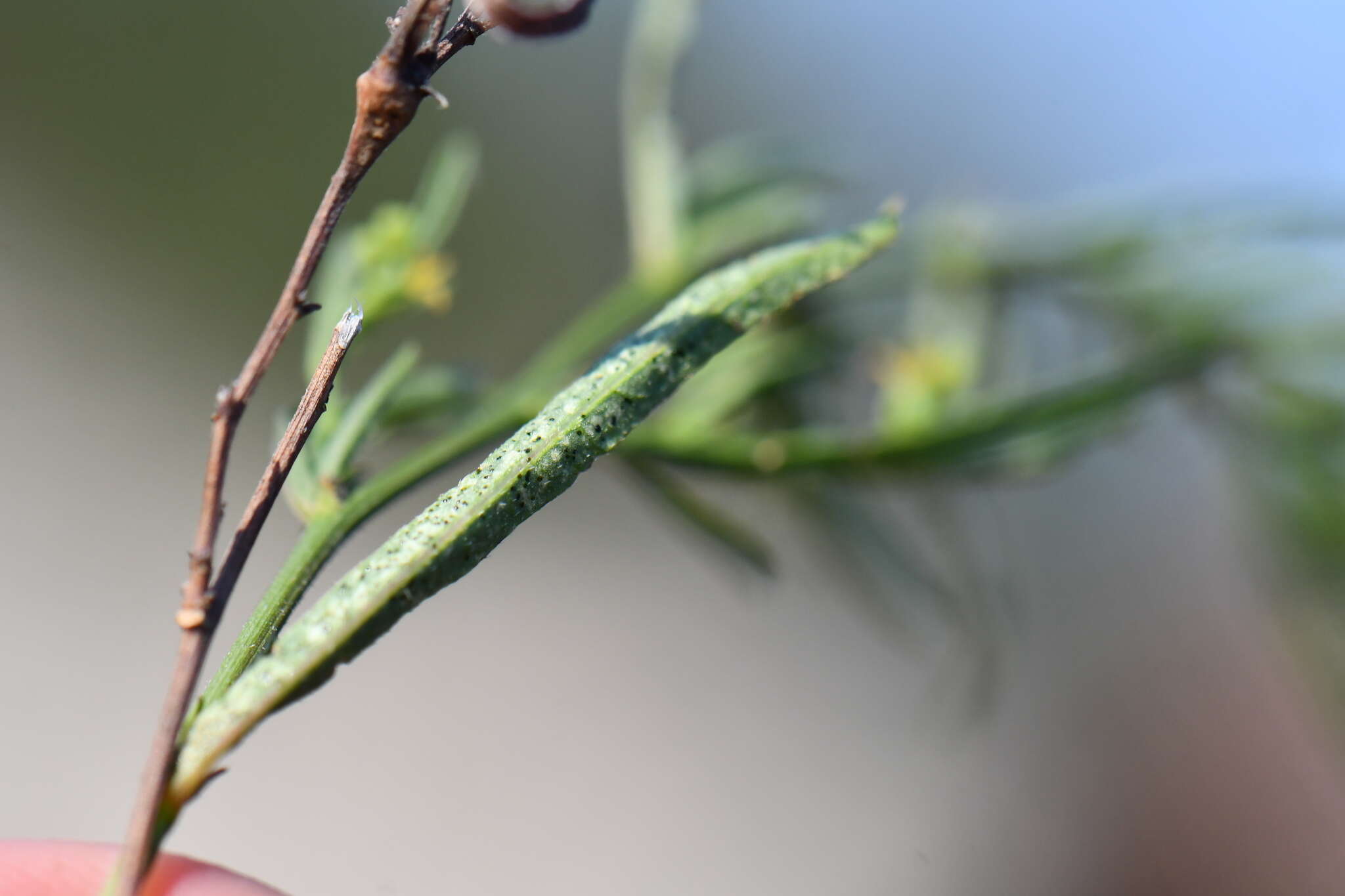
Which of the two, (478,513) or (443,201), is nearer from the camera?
(478,513)

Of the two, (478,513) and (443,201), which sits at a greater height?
(443,201)

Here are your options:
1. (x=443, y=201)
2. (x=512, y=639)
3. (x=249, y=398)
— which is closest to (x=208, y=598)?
(x=249, y=398)

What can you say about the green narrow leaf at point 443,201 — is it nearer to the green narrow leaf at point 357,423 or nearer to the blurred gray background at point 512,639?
the green narrow leaf at point 357,423

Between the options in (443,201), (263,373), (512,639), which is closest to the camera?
(263,373)

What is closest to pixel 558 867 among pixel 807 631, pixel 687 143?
pixel 807 631

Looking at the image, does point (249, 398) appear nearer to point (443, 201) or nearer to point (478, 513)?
point (478, 513)

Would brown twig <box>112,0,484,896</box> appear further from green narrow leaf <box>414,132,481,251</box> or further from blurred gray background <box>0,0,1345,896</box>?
blurred gray background <box>0,0,1345,896</box>

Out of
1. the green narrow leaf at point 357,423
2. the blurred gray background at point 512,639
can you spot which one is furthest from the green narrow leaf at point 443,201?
the blurred gray background at point 512,639

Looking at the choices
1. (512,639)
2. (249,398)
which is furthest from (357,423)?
(512,639)

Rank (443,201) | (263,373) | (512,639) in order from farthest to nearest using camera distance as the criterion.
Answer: (512,639) → (443,201) → (263,373)
